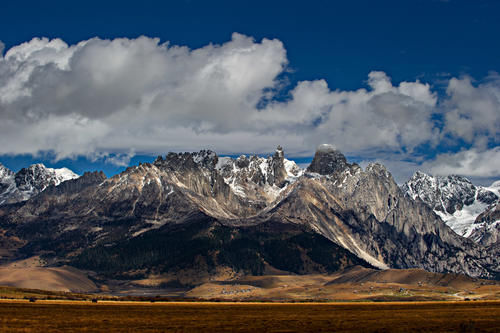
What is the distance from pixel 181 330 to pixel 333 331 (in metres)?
32.0

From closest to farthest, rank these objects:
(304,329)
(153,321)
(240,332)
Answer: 1. (240,332)
2. (304,329)
3. (153,321)

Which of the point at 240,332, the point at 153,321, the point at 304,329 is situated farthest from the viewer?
the point at 153,321

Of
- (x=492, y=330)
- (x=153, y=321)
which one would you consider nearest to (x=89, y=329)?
(x=153, y=321)

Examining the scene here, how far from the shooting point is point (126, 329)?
438 feet

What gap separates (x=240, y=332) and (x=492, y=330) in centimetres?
5509

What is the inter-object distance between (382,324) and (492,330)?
2823cm

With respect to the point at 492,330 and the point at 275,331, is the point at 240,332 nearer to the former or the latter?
the point at 275,331

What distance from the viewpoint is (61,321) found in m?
147

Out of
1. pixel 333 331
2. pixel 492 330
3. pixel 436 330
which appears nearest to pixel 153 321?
pixel 333 331

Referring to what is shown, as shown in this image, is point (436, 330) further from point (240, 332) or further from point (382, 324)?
point (240, 332)

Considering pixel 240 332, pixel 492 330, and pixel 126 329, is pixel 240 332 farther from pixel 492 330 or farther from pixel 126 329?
pixel 492 330

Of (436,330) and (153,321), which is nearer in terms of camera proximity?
(436,330)

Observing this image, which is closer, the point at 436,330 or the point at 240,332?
the point at 240,332

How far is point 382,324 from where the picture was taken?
158 metres
